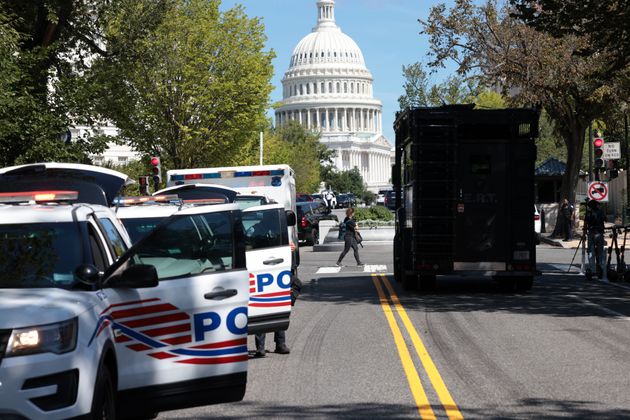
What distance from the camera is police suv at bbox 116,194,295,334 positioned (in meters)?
11.7

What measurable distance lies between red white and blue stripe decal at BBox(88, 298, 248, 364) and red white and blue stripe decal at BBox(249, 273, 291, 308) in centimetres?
346

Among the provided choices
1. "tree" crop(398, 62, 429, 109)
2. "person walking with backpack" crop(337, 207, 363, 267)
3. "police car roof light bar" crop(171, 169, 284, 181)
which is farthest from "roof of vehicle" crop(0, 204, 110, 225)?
"tree" crop(398, 62, 429, 109)

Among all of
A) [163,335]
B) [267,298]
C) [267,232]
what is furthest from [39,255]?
[267,232]

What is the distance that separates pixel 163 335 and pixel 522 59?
119 ft

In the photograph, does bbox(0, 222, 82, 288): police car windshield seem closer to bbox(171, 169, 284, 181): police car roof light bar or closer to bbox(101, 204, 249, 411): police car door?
bbox(101, 204, 249, 411): police car door

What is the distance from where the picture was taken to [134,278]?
743 cm

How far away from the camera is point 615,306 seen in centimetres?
1894

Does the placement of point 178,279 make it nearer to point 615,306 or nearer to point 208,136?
point 615,306

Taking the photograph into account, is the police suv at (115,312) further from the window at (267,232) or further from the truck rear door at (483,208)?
the truck rear door at (483,208)

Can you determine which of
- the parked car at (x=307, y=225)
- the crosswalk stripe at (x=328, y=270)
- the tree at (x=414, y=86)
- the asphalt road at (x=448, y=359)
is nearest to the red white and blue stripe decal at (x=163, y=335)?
the asphalt road at (x=448, y=359)

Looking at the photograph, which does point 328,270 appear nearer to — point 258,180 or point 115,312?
point 258,180

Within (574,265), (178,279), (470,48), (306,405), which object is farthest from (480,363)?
(470,48)

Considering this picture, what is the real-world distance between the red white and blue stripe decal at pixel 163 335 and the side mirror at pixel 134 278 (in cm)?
24

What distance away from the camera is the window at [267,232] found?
40.9 feet
